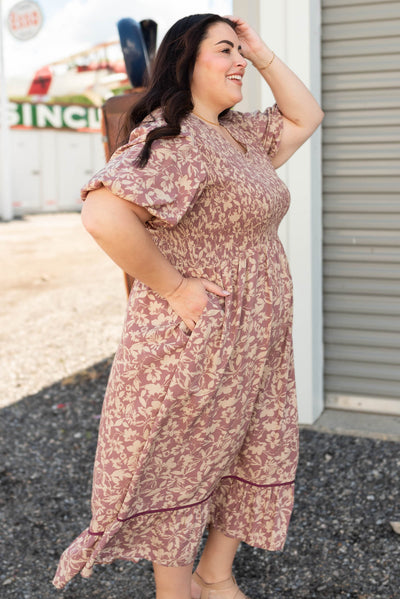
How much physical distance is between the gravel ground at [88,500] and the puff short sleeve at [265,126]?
5.30 ft

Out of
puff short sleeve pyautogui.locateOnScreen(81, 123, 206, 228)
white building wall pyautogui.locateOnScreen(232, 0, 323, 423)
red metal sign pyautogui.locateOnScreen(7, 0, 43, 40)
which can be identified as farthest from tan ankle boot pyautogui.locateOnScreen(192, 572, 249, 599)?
red metal sign pyautogui.locateOnScreen(7, 0, 43, 40)

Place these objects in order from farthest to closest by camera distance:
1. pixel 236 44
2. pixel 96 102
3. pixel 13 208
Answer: pixel 96 102 < pixel 13 208 < pixel 236 44

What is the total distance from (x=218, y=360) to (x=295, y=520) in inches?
57.0

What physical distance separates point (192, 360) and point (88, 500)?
71.8 inches

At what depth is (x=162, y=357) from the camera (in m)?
2.06

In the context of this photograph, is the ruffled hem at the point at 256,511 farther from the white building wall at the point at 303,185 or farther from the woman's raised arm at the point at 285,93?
the white building wall at the point at 303,185

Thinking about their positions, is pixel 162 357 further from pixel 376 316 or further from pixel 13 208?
pixel 13 208

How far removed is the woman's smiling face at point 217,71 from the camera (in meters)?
2.12

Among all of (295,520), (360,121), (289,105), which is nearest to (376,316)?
(360,121)

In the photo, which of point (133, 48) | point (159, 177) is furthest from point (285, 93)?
point (133, 48)

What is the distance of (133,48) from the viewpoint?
3.36 metres

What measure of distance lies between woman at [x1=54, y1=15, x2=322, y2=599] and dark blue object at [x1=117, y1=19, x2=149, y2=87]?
106 centimetres

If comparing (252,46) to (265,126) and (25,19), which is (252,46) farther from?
(25,19)

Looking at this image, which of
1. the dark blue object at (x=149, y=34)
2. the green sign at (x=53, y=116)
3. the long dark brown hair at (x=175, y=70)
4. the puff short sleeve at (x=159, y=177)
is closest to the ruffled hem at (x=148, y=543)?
the puff short sleeve at (x=159, y=177)
